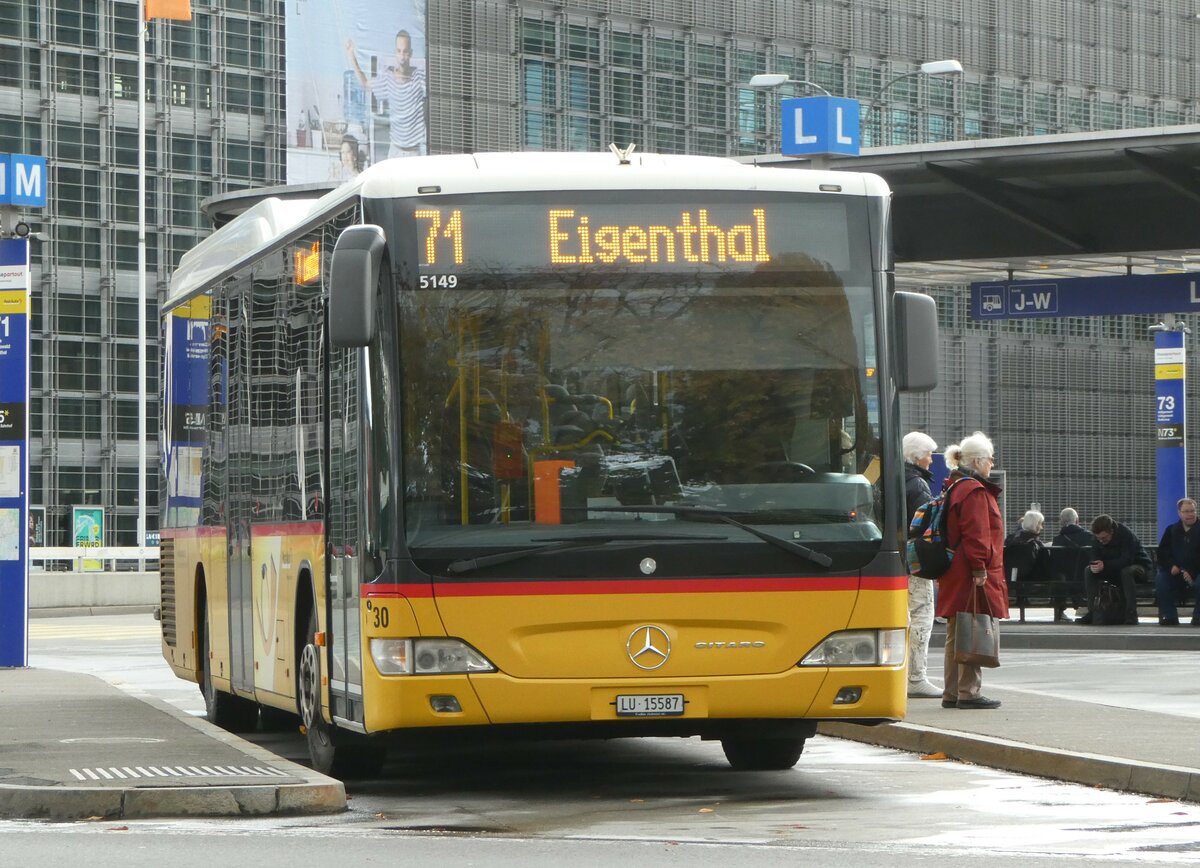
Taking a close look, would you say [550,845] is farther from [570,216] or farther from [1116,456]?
[1116,456]

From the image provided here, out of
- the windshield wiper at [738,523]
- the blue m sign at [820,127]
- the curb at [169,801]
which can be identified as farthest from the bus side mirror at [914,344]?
the blue m sign at [820,127]

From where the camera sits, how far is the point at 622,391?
10.2 meters

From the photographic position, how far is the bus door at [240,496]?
1334 cm

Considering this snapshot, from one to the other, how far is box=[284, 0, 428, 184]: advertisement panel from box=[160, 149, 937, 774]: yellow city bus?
178 feet

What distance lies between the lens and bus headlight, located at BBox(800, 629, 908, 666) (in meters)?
10.3

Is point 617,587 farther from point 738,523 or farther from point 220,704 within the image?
point 220,704

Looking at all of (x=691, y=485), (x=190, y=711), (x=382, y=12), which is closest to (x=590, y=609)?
(x=691, y=485)

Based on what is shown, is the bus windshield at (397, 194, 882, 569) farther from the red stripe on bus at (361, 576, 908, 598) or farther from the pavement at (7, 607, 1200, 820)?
the pavement at (7, 607, 1200, 820)

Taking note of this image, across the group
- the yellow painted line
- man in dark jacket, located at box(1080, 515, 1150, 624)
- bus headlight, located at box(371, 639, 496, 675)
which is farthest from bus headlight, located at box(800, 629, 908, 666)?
the yellow painted line

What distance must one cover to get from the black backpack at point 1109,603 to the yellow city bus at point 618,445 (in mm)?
15632

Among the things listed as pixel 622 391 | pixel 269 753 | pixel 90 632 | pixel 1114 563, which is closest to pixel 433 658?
pixel 622 391

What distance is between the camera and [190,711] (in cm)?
1734

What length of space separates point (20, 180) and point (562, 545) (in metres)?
13.1

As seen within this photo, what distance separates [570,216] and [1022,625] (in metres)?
17.2
